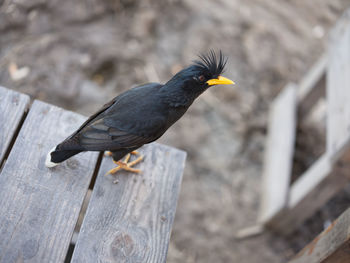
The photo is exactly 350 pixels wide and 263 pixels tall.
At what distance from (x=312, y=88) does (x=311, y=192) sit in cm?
153

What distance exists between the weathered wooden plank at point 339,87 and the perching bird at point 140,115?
4.27 feet

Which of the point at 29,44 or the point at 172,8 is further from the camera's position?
the point at 172,8

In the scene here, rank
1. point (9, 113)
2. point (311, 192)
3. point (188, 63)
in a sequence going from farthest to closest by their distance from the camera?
1. point (188, 63)
2. point (311, 192)
3. point (9, 113)

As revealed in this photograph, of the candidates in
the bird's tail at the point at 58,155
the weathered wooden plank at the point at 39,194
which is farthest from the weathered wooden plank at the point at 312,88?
the bird's tail at the point at 58,155

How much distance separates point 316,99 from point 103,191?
3.39 m

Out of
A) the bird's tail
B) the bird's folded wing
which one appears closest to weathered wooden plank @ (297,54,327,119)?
the bird's folded wing

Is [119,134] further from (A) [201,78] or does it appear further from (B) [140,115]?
(A) [201,78]

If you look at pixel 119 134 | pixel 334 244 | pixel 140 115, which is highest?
pixel 334 244

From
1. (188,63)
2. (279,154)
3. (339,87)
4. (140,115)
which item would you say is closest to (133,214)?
(140,115)

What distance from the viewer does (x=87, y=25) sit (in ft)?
16.1

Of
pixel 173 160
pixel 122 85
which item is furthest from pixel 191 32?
pixel 173 160

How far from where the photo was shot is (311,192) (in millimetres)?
3570

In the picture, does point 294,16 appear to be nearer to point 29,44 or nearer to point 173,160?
point 29,44

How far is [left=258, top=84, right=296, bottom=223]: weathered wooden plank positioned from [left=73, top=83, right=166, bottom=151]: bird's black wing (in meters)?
2.13
